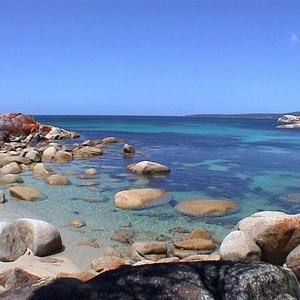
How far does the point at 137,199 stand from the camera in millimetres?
11797

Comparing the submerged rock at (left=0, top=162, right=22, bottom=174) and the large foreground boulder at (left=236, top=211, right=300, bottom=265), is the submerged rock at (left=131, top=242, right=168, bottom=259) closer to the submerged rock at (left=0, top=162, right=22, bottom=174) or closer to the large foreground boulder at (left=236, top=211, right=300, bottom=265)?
the large foreground boulder at (left=236, top=211, right=300, bottom=265)

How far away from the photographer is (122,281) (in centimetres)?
363

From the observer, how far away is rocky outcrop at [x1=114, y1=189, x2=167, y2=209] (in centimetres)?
1149

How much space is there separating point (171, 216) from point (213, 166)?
36.0 ft

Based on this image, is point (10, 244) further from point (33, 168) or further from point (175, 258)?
point (33, 168)

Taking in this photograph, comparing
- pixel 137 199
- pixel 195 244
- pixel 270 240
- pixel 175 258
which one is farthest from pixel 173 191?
pixel 270 240

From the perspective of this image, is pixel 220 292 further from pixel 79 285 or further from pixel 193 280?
pixel 79 285

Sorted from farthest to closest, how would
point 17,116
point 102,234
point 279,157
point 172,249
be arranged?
point 17,116, point 279,157, point 102,234, point 172,249

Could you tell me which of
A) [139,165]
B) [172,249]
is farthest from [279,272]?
[139,165]

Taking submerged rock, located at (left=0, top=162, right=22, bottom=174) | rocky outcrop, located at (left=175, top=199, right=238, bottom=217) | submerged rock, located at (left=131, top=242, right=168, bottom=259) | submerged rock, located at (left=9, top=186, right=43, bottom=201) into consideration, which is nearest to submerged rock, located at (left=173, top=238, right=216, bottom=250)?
submerged rock, located at (left=131, top=242, right=168, bottom=259)

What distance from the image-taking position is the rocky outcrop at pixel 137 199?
37.7ft

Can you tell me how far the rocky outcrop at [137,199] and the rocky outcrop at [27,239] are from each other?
373 centimetres

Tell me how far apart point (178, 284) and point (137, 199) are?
8.21 meters

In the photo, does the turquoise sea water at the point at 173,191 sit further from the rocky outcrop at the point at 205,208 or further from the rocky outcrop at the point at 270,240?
the rocky outcrop at the point at 270,240
